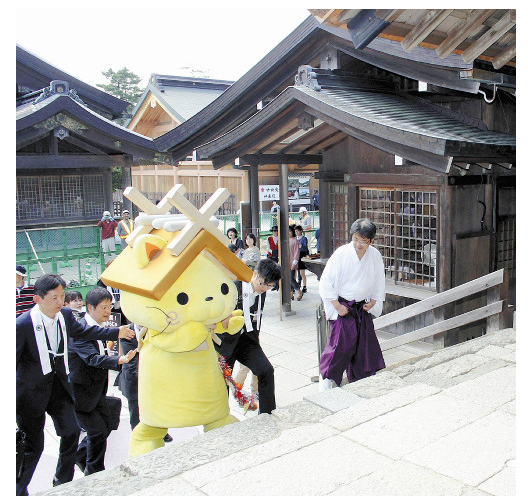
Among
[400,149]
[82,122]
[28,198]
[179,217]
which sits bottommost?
[179,217]

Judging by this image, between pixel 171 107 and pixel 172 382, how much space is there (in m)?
19.3

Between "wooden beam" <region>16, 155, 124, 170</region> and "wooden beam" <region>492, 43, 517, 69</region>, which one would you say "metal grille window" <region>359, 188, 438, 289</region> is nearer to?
"wooden beam" <region>492, 43, 517, 69</region>

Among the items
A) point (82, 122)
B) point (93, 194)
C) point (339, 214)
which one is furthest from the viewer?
point (93, 194)

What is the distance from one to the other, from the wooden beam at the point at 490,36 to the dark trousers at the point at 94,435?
12.8 ft

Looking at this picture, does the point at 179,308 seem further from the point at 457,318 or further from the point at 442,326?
the point at 457,318

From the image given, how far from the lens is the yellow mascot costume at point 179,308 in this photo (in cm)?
376

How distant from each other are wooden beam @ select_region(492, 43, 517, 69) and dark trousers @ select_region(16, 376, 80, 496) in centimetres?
432

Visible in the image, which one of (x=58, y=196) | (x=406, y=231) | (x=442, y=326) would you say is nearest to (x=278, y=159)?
(x=406, y=231)

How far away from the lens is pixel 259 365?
505 centimetres

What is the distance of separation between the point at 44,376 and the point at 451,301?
4.28 m

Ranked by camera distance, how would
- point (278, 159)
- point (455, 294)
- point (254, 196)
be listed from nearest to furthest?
point (455, 294), point (278, 159), point (254, 196)

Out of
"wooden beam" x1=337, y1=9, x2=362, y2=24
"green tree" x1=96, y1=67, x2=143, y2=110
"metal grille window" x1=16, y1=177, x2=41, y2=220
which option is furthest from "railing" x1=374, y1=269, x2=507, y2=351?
"green tree" x1=96, y1=67, x2=143, y2=110

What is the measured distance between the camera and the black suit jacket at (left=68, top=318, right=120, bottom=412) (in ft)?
14.4

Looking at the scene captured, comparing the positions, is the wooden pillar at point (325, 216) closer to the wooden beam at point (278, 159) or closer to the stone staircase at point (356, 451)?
the wooden beam at point (278, 159)
